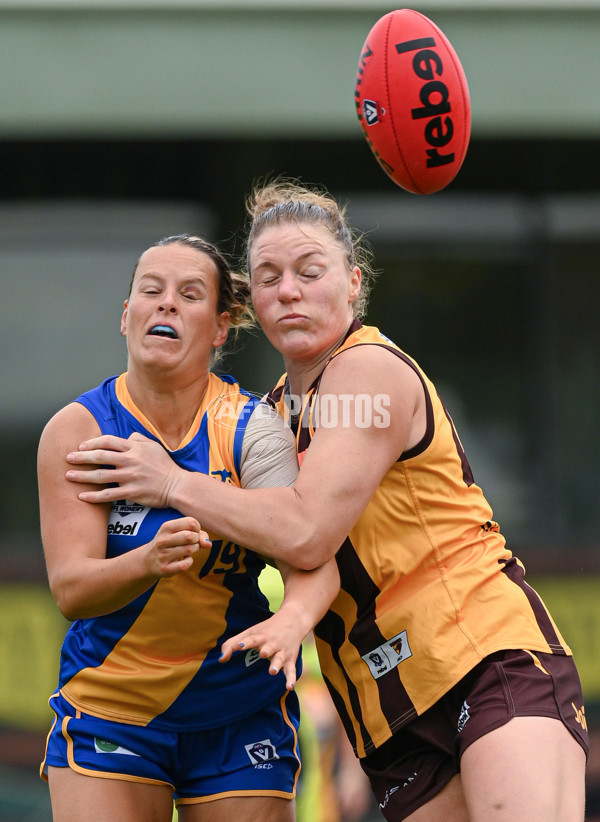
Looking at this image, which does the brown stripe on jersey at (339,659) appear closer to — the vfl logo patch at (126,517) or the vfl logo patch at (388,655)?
the vfl logo patch at (388,655)

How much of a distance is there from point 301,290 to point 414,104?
0.74 metres

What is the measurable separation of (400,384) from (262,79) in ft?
14.5

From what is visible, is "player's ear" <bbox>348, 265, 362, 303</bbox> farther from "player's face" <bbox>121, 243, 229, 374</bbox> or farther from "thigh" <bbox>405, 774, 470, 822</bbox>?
"thigh" <bbox>405, 774, 470, 822</bbox>

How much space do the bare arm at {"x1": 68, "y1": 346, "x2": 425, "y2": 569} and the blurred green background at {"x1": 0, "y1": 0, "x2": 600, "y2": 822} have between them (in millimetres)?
4192

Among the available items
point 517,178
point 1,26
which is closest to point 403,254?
point 517,178

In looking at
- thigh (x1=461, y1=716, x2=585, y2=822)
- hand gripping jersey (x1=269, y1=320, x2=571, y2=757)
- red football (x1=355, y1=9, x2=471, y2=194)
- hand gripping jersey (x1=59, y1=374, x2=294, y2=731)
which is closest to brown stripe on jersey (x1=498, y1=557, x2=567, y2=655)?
hand gripping jersey (x1=269, y1=320, x2=571, y2=757)

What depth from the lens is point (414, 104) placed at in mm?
3322

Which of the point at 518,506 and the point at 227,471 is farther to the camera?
the point at 518,506

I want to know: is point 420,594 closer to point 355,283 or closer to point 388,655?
point 388,655

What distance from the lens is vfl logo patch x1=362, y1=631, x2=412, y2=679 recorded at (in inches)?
114

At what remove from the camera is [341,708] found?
10.1ft

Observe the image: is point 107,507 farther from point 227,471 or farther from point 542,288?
point 542,288

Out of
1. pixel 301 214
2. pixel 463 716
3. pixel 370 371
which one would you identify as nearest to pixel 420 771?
pixel 463 716

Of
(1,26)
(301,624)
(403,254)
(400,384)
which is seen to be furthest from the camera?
(403,254)
